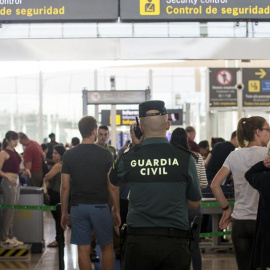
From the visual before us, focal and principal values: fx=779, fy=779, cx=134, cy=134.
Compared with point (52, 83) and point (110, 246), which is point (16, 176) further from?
point (52, 83)

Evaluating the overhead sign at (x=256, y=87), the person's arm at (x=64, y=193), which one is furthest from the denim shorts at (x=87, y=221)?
the overhead sign at (x=256, y=87)

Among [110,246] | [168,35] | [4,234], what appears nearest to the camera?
[110,246]

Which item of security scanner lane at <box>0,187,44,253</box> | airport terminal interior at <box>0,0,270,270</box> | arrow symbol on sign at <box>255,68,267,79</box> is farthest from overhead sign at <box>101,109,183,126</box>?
security scanner lane at <box>0,187,44,253</box>

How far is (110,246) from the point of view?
727 cm

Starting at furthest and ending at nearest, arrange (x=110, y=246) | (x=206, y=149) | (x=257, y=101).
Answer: (x=257, y=101) → (x=206, y=149) → (x=110, y=246)

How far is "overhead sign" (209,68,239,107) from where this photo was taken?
22.5m

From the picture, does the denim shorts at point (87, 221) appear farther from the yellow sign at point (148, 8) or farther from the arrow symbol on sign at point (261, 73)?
the arrow symbol on sign at point (261, 73)

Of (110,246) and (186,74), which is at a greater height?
(186,74)

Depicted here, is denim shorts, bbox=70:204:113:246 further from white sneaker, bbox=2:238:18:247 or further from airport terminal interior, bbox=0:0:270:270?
white sneaker, bbox=2:238:18:247

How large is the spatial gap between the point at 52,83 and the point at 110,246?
71.6 ft

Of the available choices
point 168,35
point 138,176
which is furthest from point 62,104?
point 138,176

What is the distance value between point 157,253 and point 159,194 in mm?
346

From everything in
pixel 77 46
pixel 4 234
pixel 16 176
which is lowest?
pixel 4 234

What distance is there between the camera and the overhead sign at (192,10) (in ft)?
33.7
